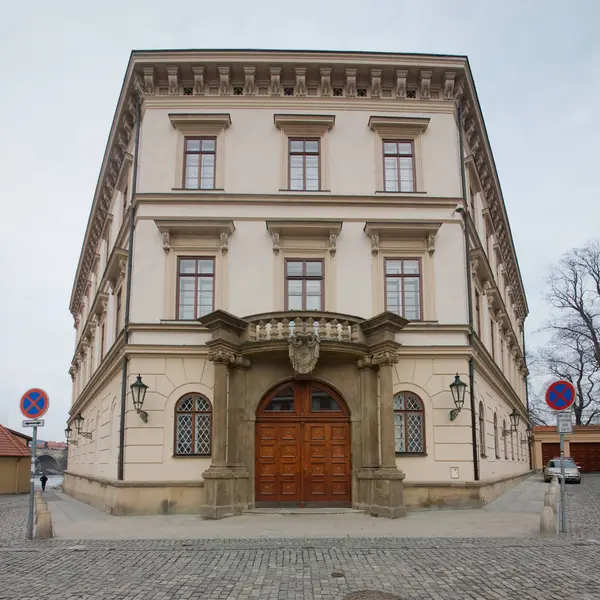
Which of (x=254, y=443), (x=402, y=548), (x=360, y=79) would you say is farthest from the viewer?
(x=360, y=79)

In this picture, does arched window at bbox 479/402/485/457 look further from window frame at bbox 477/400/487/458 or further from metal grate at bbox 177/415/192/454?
metal grate at bbox 177/415/192/454

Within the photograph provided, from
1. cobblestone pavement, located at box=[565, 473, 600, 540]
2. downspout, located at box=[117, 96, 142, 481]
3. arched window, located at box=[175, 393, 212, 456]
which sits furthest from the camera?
downspout, located at box=[117, 96, 142, 481]

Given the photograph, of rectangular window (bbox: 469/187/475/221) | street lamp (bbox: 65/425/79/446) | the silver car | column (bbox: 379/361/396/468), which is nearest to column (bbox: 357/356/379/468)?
column (bbox: 379/361/396/468)

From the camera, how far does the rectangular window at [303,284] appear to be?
1942cm

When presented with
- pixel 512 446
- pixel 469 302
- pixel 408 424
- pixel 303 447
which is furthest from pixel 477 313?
pixel 512 446

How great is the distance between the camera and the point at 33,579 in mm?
9695

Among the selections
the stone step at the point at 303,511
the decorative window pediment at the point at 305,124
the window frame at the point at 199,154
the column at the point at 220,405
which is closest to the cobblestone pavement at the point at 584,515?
the stone step at the point at 303,511

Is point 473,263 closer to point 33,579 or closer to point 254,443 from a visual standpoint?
point 254,443

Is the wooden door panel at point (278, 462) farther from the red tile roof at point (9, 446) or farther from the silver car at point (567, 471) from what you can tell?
the red tile roof at point (9, 446)

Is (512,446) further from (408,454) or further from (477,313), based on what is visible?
(408,454)

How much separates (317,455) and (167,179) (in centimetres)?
869

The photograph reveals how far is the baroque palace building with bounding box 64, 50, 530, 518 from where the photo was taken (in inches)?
709

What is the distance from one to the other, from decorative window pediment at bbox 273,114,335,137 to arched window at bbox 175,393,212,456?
800cm

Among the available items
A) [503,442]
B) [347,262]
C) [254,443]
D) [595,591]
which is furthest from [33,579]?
[503,442]
